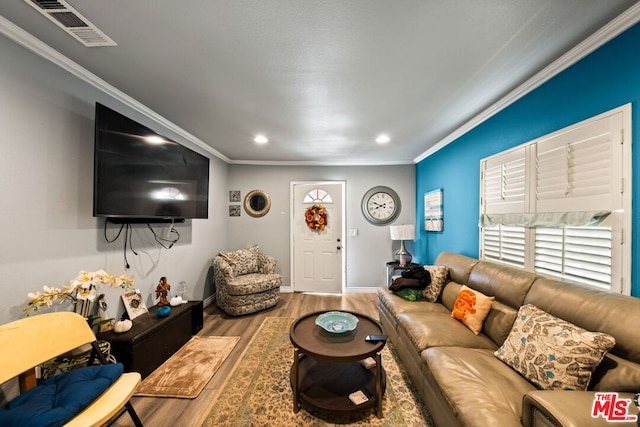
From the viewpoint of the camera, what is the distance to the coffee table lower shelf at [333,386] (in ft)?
5.17

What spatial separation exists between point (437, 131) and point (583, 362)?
261cm

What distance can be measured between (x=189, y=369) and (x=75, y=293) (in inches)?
44.1

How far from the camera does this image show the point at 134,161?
201 cm

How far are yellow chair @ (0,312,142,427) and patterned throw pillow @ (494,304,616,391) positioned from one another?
2.24m

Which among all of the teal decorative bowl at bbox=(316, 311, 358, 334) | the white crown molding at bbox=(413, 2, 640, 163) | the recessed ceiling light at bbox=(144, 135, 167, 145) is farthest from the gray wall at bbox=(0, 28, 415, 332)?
the white crown molding at bbox=(413, 2, 640, 163)

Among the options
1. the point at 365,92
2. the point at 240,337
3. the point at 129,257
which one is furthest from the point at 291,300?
the point at 365,92

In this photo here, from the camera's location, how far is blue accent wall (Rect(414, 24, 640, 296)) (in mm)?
1336

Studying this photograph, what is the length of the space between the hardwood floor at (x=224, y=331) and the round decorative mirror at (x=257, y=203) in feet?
5.32

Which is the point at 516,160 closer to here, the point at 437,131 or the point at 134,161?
the point at 437,131

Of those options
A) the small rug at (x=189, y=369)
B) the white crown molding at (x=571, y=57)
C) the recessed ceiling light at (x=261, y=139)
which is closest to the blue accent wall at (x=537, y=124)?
the white crown molding at (x=571, y=57)

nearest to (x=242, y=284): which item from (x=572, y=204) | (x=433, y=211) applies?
(x=433, y=211)

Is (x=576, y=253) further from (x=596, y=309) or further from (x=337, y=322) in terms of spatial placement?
(x=337, y=322)

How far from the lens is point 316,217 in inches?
173

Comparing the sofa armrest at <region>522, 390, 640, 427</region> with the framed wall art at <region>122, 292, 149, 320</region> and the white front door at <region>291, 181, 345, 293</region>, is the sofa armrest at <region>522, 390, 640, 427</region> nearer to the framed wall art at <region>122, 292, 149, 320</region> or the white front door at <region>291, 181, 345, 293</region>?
the framed wall art at <region>122, 292, 149, 320</region>
